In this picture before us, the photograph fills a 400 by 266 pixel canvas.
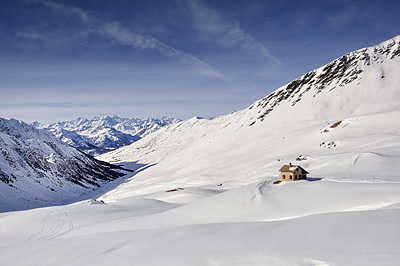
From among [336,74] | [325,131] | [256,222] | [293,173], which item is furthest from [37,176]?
[336,74]

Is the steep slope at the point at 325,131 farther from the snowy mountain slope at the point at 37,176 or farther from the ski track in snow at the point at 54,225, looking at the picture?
the ski track in snow at the point at 54,225

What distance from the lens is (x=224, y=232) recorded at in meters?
16.4

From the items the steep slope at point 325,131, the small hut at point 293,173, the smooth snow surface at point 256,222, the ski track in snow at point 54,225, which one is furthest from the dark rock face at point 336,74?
the ski track in snow at point 54,225

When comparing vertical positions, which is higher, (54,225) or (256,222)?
(256,222)

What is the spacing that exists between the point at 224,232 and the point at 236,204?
866cm

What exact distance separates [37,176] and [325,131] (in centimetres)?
10830

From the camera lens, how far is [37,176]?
92.6 meters

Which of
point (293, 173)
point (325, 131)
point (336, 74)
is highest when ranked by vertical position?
point (336, 74)

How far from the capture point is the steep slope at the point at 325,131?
44938 mm

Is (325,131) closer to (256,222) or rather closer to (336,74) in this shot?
(336,74)

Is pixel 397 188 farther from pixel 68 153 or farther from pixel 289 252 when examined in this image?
pixel 68 153

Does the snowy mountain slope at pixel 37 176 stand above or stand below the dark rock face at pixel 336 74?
below

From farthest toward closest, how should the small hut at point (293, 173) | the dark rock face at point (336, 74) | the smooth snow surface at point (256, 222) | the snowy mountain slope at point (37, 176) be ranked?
the dark rock face at point (336, 74)
the snowy mountain slope at point (37, 176)
the small hut at point (293, 173)
the smooth snow surface at point (256, 222)

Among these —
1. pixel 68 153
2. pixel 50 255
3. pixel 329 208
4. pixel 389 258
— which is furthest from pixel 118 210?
pixel 68 153
